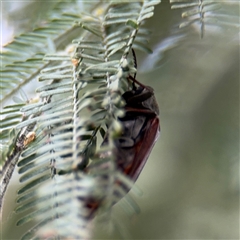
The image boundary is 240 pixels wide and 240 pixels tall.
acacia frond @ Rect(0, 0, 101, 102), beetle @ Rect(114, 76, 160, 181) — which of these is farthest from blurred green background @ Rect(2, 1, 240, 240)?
beetle @ Rect(114, 76, 160, 181)

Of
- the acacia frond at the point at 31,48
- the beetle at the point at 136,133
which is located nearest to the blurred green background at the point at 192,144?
the acacia frond at the point at 31,48

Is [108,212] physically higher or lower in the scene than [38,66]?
lower

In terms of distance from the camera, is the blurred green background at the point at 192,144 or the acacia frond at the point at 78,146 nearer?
the acacia frond at the point at 78,146

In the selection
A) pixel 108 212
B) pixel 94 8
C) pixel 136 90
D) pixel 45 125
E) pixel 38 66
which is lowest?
pixel 108 212

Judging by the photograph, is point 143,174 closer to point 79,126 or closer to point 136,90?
point 136,90

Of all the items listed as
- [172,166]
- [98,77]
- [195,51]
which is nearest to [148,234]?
[172,166]

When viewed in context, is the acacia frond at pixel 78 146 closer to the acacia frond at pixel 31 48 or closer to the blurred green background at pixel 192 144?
the acacia frond at pixel 31 48

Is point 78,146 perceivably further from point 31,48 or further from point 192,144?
point 192,144
